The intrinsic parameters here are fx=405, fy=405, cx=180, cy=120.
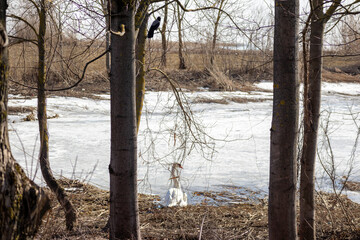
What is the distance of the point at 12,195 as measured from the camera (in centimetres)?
185

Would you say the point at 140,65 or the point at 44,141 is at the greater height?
the point at 140,65

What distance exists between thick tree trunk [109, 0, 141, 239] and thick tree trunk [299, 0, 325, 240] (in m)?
1.81

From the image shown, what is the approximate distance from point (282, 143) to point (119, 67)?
4.33 feet

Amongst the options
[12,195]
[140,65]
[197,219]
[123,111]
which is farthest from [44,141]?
[12,195]

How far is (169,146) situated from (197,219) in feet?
13.2

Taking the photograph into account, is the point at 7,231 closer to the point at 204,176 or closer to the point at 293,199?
the point at 293,199

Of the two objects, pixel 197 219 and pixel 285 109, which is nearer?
pixel 285 109

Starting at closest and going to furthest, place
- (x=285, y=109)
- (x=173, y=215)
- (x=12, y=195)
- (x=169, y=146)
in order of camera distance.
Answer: (x=12, y=195) < (x=285, y=109) < (x=173, y=215) < (x=169, y=146)

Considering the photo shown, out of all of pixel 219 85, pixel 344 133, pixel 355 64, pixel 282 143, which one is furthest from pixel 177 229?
pixel 355 64

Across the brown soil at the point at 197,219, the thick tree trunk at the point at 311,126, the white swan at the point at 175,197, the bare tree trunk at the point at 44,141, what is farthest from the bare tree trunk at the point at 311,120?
the bare tree trunk at the point at 44,141

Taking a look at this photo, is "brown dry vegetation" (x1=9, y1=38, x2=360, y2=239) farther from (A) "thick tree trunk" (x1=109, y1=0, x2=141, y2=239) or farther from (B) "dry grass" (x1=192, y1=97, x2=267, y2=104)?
(B) "dry grass" (x1=192, y1=97, x2=267, y2=104)

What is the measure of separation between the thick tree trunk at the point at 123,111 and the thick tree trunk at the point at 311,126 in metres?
1.81

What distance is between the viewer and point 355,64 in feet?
82.4

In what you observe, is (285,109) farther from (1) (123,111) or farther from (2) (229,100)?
(2) (229,100)
